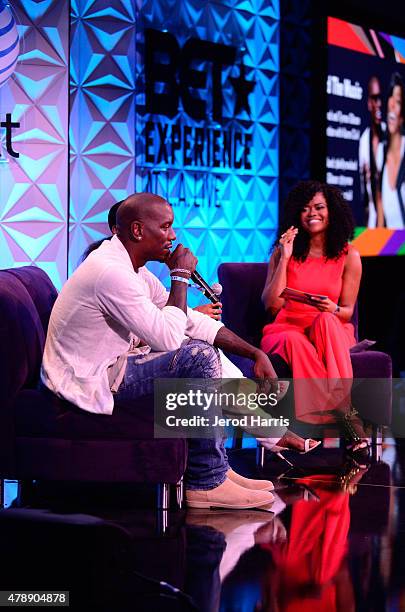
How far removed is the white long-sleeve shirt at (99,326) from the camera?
3.54 metres

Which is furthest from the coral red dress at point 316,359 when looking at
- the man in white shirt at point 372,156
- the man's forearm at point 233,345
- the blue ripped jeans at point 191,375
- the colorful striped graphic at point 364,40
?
the colorful striped graphic at point 364,40

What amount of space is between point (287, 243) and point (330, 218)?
345mm

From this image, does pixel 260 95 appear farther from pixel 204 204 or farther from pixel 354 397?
pixel 354 397

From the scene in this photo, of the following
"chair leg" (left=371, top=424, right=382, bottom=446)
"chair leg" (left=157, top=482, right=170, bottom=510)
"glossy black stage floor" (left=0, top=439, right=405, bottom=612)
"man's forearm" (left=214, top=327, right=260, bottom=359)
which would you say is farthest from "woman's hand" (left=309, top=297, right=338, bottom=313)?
"chair leg" (left=157, top=482, right=170, bottom=510)

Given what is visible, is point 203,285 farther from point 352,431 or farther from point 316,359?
point 352,431

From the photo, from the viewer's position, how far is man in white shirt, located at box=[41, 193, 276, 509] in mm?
3561

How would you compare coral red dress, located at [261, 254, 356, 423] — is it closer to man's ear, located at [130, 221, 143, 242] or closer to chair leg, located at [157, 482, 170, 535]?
chair leg, located at [157, 482, 170, 535]

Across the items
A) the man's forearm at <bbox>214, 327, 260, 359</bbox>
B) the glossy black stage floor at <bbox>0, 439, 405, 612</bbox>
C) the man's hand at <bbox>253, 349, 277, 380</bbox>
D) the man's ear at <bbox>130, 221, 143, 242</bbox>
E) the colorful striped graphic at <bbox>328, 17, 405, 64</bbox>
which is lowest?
the glossy black stage floor at <bbox>0, 439, 405, 612</bbox>

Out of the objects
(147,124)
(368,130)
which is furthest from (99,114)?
(368,130)

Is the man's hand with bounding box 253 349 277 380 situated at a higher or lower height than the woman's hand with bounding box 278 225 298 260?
lower

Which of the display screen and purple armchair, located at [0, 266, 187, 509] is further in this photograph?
the display screen

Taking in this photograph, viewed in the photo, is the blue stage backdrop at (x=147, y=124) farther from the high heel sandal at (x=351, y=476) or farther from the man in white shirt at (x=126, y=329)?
the high heel sandal at (x=351, y=476)

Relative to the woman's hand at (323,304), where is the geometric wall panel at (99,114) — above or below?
above

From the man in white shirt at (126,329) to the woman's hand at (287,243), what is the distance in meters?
1.52
